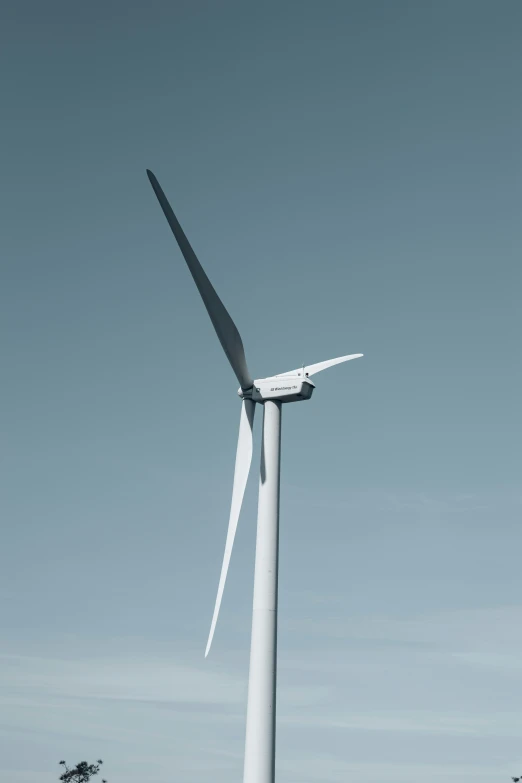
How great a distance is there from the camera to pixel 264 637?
39.9 meters

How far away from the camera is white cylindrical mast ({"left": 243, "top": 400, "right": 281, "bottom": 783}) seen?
3812 cm

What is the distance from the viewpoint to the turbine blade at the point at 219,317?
4503 cm

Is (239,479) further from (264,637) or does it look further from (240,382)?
(264,637)

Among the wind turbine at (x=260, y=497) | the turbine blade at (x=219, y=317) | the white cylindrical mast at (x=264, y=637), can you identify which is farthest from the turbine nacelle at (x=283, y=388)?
the white cylindrical mast at (x=264, y=637)

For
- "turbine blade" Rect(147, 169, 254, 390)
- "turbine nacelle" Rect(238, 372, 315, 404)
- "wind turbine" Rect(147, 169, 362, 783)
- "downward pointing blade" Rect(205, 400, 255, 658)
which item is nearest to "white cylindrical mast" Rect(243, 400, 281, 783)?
"wind turbine" Rect(147, 169, 362, 783)

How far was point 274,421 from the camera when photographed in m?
45.6

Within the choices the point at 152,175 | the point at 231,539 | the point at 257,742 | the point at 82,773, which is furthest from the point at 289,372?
the point at 82,773

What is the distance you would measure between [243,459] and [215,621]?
8.14m

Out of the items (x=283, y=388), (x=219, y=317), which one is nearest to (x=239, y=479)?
(x=283, y=388)

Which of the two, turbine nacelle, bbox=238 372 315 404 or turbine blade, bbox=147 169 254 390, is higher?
turbine blade, bbox=147 169 254 390

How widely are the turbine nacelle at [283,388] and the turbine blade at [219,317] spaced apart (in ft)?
2.71

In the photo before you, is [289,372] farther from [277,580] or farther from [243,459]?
[277,580]

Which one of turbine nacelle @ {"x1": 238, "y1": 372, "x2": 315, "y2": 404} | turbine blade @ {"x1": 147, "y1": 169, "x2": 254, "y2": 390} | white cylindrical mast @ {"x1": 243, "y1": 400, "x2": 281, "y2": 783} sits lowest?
white cylindrical mast @ {"x1": 243, "y1": 400, "x2": 281, "y2": 783}

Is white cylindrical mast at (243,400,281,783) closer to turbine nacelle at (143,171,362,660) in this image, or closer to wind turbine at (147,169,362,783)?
wind turbine at (147,169,362,783)
